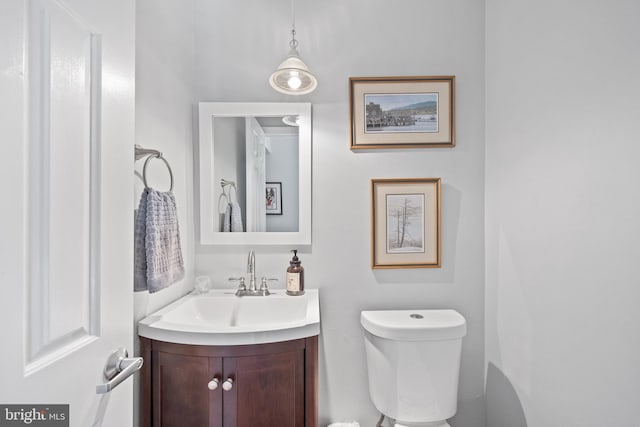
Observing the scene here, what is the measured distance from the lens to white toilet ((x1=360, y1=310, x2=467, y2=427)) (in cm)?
129

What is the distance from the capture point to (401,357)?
1.30 metres

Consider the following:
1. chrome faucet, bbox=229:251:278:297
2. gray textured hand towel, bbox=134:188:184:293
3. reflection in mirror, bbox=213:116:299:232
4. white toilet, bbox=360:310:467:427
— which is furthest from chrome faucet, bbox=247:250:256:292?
white toilet, bbox=360:310:467:427

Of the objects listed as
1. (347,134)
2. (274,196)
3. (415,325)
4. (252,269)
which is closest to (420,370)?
(415,325)

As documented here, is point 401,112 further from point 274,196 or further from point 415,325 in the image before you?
point 415,325

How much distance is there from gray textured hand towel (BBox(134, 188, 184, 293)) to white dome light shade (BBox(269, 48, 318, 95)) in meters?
0.72

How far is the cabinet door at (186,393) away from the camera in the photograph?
109 centimetres

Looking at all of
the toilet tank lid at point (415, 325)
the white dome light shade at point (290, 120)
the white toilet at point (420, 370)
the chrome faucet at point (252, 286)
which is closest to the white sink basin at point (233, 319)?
the chrome faucet at point (252, 286)

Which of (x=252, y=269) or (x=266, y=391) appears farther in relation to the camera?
(x=252, y=269)

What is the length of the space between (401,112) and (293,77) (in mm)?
569

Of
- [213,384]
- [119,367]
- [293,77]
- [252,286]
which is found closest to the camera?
[119,367]

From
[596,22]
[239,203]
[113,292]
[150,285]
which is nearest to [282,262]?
[239,203]

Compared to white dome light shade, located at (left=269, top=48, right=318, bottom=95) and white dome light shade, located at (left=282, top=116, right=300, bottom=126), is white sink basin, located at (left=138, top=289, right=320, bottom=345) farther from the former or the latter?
white dome light shade, located at (left=269, top=48, right=318, bottom=95)

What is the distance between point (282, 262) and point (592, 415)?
1.28m

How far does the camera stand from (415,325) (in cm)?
131
